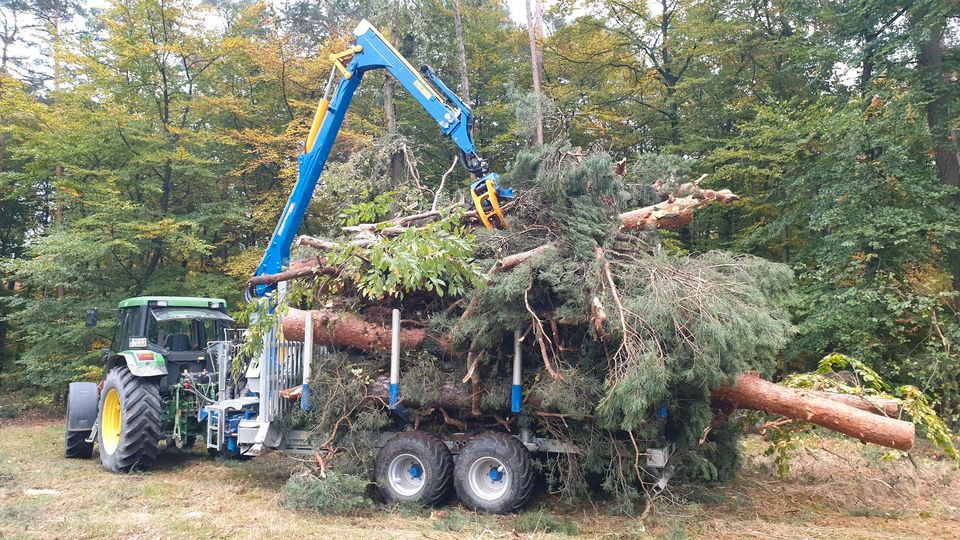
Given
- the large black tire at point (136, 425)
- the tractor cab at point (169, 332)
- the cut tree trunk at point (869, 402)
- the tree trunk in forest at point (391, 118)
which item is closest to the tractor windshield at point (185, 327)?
the tractor cab at point (169, 332)

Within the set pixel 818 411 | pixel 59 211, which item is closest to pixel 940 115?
pixel 818 411

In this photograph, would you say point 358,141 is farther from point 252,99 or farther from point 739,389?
point 739,389

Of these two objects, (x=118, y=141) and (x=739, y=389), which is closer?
(x=739, y=389)

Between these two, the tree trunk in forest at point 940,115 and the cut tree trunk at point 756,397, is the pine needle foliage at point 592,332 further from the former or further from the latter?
the tree trunk in forest at point 940,115

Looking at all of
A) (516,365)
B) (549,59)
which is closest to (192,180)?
(549,59)

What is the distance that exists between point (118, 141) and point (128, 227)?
95.6 inches

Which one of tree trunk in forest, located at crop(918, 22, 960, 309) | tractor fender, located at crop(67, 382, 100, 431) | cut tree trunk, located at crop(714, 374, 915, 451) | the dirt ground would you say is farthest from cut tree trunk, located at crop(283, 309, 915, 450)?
tree trunk in forest, located at crop(918, 22, 960, 309)

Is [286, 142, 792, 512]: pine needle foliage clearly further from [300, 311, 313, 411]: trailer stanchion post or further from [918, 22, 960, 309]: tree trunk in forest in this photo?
[918, 22, 960, 309]: tree trunk in forest

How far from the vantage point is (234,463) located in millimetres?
8945

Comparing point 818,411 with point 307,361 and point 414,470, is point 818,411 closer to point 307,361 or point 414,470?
point 414,470

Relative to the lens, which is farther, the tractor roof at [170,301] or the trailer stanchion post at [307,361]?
the tractor roof at [170,301]

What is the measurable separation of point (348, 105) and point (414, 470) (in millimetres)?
4378

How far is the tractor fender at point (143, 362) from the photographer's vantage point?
27.2 ft

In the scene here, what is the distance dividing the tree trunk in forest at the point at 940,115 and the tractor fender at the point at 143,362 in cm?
1295
